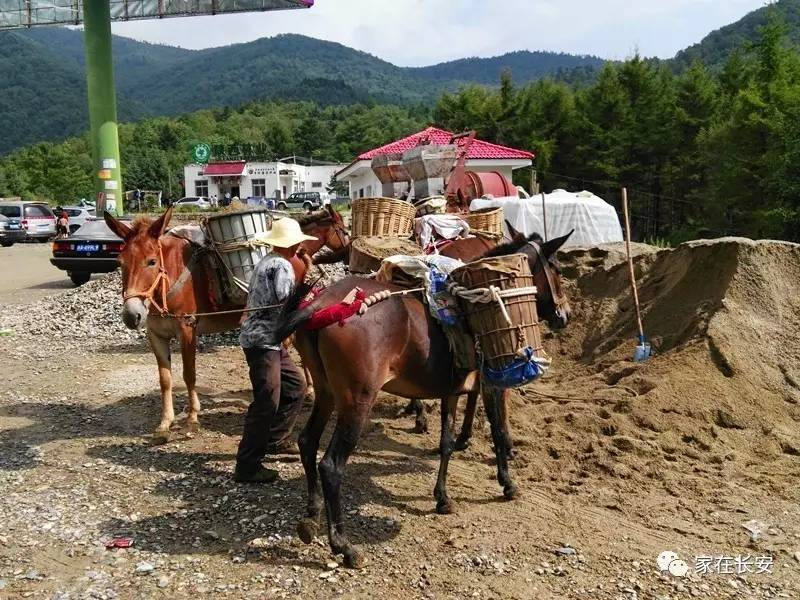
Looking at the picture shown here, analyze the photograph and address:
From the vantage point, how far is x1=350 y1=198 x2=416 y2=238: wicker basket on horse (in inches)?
283

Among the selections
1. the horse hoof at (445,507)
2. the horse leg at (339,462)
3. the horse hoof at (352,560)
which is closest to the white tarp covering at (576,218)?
the horse hoof at (445,507)

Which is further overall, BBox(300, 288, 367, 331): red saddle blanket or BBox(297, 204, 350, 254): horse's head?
BBox(297, 204, 350, 254): horse's head

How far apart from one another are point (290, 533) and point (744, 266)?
20.1 ft

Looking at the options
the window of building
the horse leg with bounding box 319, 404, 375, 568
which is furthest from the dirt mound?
the window of building

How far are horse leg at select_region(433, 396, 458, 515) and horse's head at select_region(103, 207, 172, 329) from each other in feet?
9.07

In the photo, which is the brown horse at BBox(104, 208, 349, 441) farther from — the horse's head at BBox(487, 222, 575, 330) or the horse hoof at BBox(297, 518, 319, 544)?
the horse hoof at BBox(297, 518, 319, 544)

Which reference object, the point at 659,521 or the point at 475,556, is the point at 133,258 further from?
the point at 659,521

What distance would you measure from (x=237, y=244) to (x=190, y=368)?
1343 mm

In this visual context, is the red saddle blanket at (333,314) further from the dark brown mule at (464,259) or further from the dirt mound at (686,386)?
the dirt mound at (686,386)

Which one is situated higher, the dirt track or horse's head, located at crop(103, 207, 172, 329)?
horse's head, located at crop(103, 207, 172, 329)

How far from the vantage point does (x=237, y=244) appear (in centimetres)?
655

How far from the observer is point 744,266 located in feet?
26.2

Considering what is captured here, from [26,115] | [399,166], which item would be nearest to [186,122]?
[26,115]

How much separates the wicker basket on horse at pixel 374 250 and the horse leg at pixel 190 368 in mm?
1711
